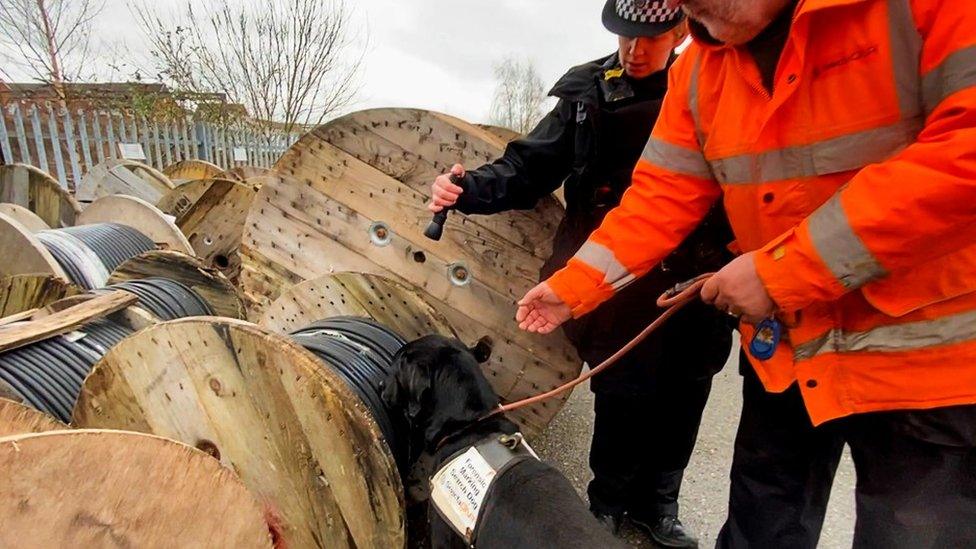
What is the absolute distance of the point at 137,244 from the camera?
3.83m

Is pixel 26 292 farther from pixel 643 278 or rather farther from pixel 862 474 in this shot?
pixel 862 474

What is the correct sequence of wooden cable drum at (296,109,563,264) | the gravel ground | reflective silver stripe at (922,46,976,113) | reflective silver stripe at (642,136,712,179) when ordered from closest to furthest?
reflective silver stripe at (922,46,976,113), reflective silver stripe at (642,136,712,179), the gravel ground, wooden cable drum at (296,109,563,264)

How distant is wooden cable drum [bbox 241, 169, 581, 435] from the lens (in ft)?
8.82

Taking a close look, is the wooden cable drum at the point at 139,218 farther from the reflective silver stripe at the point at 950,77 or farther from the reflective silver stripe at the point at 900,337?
the reflective silver stripe at the point at 950,77

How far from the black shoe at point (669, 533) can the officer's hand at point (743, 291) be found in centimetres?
154

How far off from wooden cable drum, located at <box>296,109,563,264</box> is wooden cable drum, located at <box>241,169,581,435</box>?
45 mm

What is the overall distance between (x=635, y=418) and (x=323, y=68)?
14680 millimetres

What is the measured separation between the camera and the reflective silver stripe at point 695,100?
1463mm

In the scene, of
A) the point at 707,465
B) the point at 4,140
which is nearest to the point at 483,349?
the point at 707,465

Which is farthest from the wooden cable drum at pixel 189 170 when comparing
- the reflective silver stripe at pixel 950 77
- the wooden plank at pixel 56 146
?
the reflective silver stripe at pixel 950 77

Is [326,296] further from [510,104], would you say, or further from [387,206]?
[510,104]

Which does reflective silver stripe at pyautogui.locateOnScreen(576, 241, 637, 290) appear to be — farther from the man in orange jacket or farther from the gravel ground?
the gravel ground

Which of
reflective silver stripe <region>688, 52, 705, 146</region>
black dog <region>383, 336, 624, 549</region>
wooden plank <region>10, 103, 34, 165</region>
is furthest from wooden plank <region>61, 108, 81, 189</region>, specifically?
reflective silver stripe <region>688, 52, 705, 146</region>

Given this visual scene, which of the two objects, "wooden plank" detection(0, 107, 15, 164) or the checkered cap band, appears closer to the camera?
the checkered cap band
